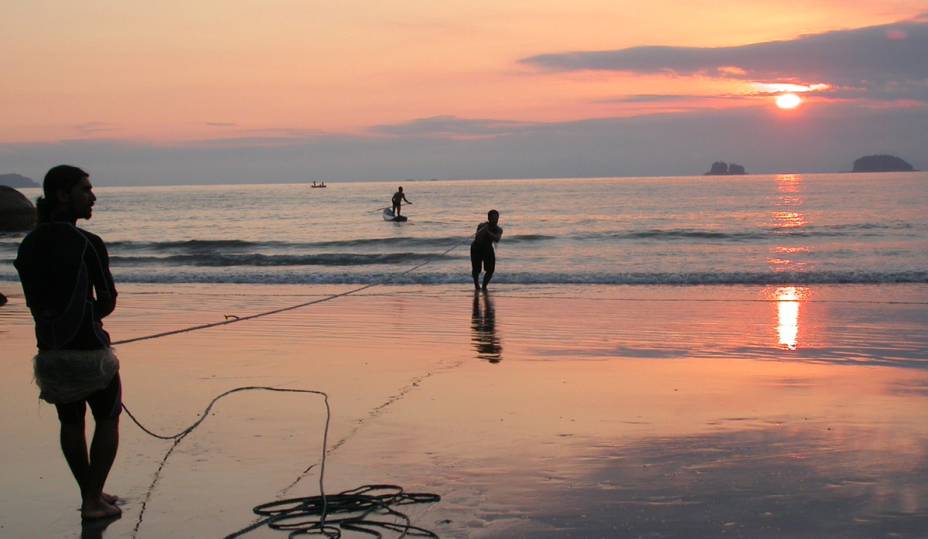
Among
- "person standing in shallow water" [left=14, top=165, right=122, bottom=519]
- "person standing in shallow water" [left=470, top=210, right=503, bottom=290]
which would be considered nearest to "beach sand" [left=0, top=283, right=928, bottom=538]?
"person standing in shallow water" [left=14, top=165, right=122, bottom=519]

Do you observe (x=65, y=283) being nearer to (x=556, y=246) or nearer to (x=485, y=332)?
(x=485, y=332)

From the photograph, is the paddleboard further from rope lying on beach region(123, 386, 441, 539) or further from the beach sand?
rope lying on beach region(123, 386, 441, 539)

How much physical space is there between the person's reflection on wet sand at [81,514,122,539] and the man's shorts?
19.0 inches

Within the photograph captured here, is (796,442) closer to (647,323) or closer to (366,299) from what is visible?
(647,323)

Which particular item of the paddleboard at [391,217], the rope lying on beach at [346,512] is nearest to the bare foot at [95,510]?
the rope lying on beach at [346,512]

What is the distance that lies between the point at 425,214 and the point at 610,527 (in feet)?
186

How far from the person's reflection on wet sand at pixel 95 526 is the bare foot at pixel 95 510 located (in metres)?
0.02

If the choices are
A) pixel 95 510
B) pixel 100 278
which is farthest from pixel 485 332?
pixel 100 278

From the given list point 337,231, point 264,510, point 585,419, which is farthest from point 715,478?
point 337,231

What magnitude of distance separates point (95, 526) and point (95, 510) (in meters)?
0.08

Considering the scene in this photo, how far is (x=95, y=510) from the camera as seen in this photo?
16.1ft

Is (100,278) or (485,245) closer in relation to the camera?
(100,278)

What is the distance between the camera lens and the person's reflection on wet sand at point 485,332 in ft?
33.4

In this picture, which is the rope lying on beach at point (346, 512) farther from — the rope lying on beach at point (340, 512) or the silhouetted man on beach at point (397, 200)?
the silhouetted man on beach at point (397, 200)
